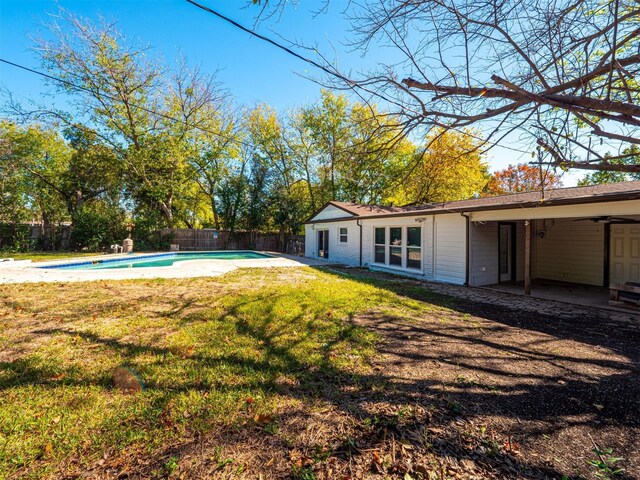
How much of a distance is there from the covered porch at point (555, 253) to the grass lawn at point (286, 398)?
13.1 feet

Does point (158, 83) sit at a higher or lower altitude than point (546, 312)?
higher

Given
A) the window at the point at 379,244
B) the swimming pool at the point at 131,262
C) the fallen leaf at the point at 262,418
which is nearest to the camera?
the fallen leaf at the point at 262,418

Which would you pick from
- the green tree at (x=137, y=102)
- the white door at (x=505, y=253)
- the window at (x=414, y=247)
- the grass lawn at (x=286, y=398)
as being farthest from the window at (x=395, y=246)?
the green tree at (x=137, y=102)

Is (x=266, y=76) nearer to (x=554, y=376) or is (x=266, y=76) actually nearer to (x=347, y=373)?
(x=347, y=373)

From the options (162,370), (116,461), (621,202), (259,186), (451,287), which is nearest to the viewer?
(116,461)

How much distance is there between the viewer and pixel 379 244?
12.0 metres

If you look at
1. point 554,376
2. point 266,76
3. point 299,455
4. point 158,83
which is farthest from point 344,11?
point 158,83

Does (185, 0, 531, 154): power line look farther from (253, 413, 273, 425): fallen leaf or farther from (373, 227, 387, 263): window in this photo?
(373, 227, 387, 263): window

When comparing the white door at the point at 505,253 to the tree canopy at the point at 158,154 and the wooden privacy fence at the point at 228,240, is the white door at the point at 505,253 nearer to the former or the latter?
the tree canopy at the point at 158,154

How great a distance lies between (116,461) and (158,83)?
2135cm

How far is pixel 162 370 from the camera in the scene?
2.84m

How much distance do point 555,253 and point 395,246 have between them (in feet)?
16.8

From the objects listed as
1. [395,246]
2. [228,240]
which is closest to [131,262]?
[228,240]

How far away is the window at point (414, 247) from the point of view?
10.0 m
